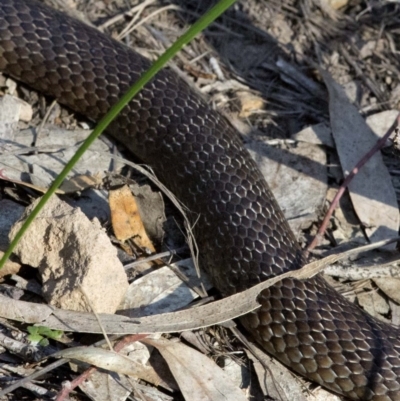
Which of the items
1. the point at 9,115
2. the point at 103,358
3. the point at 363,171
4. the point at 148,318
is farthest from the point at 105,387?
the point at 363,171

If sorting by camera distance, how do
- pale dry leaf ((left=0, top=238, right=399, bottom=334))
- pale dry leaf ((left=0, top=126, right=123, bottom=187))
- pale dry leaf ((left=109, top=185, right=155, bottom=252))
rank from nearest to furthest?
pale dry leaf ((left=0, top=238, right=399, bottom=334)) → pale dry leaf ((left=109, top=185, right=155, bottom=252)) → pale dry leaf ((left=0, top=126, right=123, bottom=187))

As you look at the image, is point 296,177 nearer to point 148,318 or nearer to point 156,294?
point 156,294

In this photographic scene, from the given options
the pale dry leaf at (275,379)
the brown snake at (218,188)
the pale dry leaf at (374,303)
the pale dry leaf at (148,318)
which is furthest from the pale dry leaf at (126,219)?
the pale dry leaf at (374,303)

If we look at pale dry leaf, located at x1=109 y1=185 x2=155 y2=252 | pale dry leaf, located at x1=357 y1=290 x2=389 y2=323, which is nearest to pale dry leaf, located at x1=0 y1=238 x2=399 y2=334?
pale dry leaf, located at x1=109 y1=185 x2=155 y2=252

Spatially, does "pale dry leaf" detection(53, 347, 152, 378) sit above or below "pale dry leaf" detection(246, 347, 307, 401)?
above

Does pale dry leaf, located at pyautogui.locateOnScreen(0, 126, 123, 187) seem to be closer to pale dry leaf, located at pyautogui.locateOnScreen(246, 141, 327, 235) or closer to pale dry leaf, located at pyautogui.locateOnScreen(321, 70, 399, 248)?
pale dry leaf, located at pyautogui.locateOnScreen(246, 141, 327, 235)
